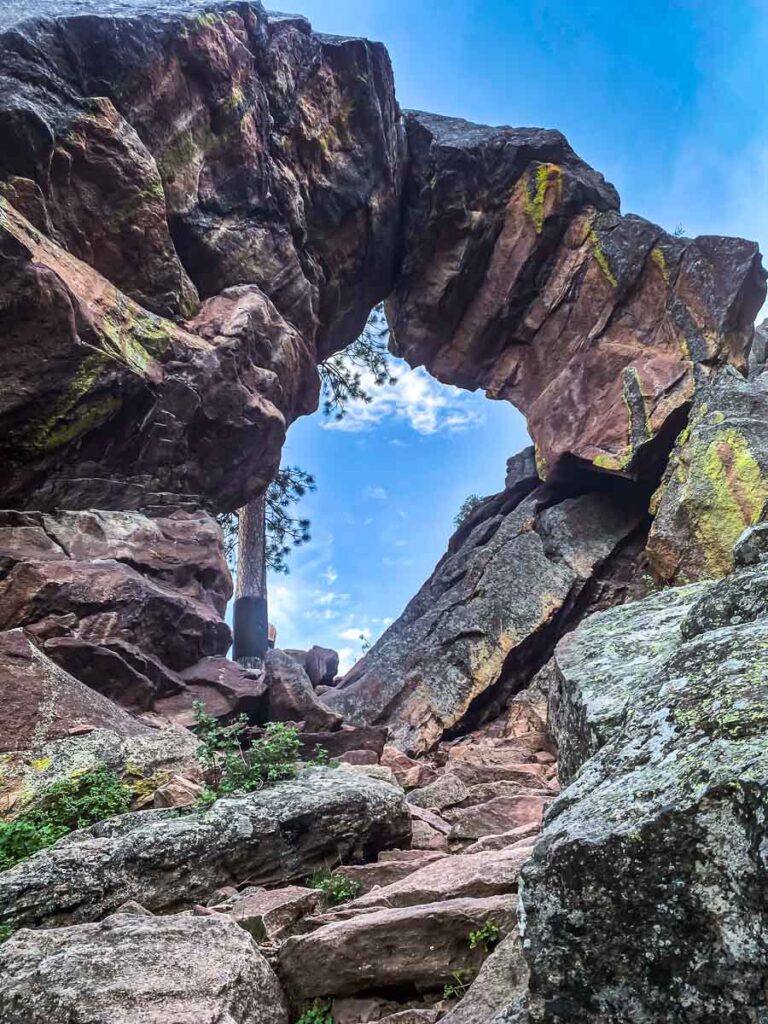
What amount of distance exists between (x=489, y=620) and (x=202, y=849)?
45.0 feet

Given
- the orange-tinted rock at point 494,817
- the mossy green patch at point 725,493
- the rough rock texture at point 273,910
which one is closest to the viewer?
the rough rock texture at point 273,910

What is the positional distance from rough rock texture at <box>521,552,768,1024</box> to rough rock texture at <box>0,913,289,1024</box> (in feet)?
7.47

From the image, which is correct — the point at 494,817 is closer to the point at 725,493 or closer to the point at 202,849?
the point at 202,849

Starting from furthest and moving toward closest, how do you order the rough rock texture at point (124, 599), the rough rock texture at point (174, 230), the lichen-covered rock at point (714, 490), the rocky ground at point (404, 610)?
the lichen-covered rock at point (714, 490) → the rough rock texture at point (174, 230) → the rough rock texture at point (124, 599) → the rocky ground at point (404, 610)

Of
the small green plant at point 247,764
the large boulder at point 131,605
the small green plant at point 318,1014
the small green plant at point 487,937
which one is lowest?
the small green plant at point 318,1014

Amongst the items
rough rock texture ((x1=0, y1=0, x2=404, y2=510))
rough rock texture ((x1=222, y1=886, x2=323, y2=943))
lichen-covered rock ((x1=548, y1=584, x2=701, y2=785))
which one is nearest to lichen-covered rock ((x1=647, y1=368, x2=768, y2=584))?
lichen-covered rock ((x1=548, y1=584, x2=701, y2=785))

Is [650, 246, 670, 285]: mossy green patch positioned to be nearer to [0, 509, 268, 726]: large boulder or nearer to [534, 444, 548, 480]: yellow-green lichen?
[534, 444, 548, 480]: yellow-green lichen

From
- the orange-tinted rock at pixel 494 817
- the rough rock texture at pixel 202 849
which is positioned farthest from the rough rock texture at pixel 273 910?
the orange-tinted rock at pixel 494 817

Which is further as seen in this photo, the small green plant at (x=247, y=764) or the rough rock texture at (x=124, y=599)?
the rough rock texture at (x=124, y=599)

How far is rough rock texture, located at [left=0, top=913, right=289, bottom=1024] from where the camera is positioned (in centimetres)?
381

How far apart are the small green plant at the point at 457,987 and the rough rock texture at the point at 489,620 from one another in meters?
12.9

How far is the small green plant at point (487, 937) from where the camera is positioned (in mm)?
4336

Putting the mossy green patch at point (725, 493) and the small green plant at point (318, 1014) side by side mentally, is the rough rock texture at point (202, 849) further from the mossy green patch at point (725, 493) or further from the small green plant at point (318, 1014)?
the mossy green patch at point (725, 493)

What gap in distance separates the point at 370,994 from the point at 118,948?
172 centimetres
